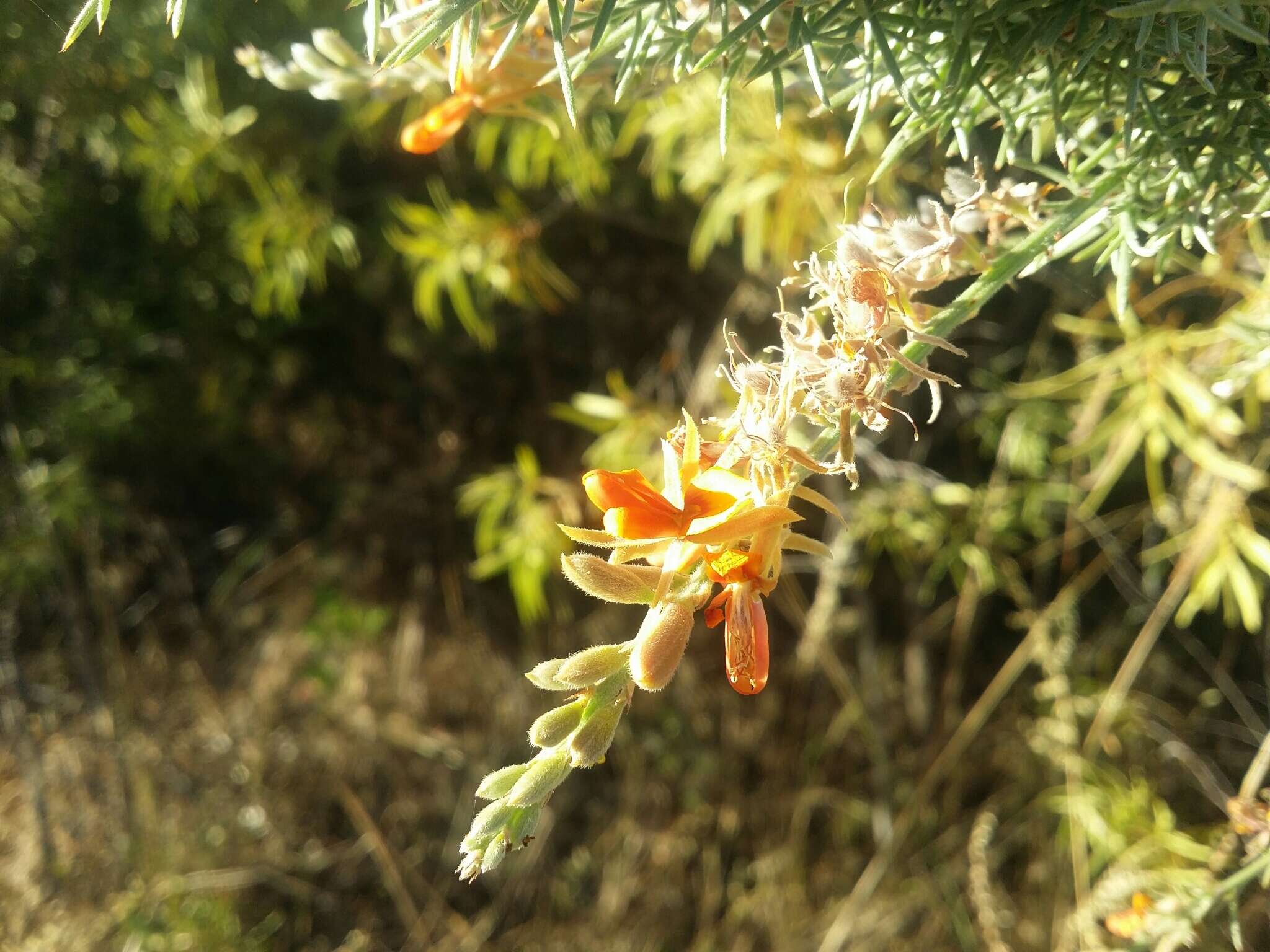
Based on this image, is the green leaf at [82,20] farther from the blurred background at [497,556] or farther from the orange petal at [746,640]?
the blurred background at [497,556]

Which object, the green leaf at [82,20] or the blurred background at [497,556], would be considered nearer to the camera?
the green leaf at [82,20]

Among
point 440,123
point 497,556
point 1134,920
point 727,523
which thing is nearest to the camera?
point 727,523

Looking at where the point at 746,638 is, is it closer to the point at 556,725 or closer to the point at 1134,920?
the point at 556,725

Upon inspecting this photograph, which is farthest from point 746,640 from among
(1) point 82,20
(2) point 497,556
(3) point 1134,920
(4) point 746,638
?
(2) point 497,556

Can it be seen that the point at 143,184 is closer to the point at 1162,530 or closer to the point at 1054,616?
the point at 1054,616

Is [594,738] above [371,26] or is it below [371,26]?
below

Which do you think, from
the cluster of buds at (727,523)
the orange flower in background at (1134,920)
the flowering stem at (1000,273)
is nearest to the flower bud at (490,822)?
the cluster of buds at (727,523)
